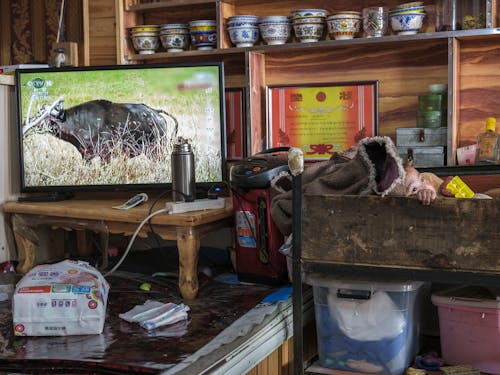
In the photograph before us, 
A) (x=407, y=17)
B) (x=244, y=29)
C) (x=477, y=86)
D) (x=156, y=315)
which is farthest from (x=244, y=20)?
(x=156, y=315)

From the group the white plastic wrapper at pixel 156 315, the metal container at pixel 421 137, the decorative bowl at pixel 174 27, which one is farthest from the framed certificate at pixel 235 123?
the white plastic wrapper at pixel 156 315

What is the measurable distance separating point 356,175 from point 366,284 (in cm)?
29

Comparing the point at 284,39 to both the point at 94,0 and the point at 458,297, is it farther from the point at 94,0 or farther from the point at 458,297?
the point at 458,297

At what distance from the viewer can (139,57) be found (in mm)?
2994

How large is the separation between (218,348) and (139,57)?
1607mm

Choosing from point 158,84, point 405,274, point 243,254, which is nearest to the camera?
point 405,274

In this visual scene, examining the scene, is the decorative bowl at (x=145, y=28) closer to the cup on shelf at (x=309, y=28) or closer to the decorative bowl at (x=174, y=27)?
the decorative bowl at (x=174, y=27)

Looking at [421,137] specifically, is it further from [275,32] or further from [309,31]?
[275,32]

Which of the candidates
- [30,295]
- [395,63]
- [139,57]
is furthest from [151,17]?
[30,295]

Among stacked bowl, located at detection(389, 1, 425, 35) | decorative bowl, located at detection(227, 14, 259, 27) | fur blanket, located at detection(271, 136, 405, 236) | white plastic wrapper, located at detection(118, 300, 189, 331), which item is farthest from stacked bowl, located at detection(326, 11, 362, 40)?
white plastic wrapper, located at detection(118, 300, 189, 331)

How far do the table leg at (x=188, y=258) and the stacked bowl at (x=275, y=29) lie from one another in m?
0.95

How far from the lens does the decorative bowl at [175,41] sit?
2.89m

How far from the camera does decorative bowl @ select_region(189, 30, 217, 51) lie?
285 cm

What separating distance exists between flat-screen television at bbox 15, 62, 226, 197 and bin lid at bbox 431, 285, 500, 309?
0.92m
